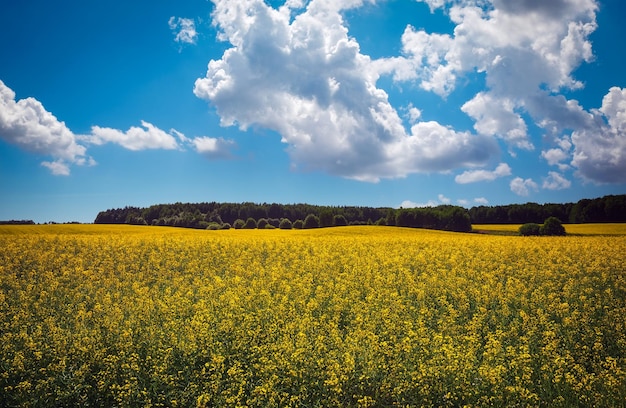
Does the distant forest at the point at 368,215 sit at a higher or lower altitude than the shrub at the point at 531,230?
higher

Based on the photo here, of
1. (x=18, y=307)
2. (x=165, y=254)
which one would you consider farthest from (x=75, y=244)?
(x=18, y=307)

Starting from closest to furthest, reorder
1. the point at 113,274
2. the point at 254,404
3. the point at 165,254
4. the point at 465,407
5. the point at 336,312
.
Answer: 1. the point at 465,407
2. the point at 254,404
3. the point at 336,312
4. the point at 113,274
5. the point at 165,254

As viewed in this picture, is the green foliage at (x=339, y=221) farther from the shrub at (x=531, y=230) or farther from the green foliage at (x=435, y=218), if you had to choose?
the shrub at (x=531, y=230)

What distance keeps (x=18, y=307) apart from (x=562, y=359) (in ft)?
44.6

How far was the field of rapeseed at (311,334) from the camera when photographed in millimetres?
7398

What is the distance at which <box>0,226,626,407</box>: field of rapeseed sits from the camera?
7.40 metres

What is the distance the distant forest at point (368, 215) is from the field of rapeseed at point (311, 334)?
56.3 m

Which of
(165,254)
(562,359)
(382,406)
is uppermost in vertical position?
(165,254)

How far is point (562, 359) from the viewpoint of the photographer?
26.2 ft

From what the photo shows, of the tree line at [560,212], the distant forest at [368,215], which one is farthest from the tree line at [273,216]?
the tree line at [560,212]

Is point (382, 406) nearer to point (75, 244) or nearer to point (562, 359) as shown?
point (562, 359)

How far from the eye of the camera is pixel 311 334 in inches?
369

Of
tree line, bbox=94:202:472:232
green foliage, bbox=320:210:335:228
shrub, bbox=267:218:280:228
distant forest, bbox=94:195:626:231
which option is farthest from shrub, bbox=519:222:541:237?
shrub, bbox=267:218:280:228

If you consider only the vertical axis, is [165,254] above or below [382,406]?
above
